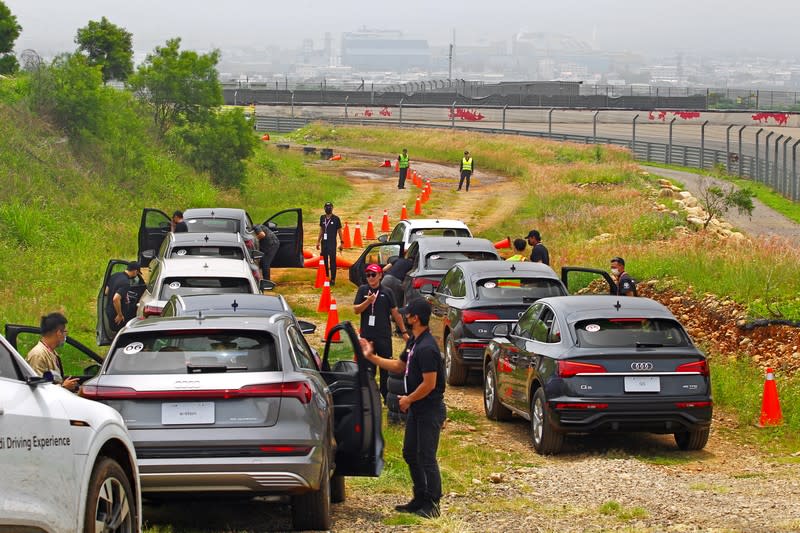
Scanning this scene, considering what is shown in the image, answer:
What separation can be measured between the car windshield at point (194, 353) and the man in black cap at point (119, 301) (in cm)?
805

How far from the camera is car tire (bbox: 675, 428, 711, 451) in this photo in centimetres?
1319

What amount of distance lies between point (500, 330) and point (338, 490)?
6526 millimetres

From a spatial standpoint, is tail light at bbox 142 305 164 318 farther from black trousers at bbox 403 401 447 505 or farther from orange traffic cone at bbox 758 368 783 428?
orange traffic cone at bbox 758 368 783 428

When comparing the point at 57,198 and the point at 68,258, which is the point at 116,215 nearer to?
the point at 57,198

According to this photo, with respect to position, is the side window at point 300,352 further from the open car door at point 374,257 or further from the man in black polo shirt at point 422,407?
the open car door at point 374,257

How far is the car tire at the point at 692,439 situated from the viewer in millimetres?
13188

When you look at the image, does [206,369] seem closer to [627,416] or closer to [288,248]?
[627,416]

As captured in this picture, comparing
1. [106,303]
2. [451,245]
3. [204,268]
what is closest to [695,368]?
[204,268]

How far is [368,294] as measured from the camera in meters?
15.3

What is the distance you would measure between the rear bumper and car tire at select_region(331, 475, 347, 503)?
115 inches

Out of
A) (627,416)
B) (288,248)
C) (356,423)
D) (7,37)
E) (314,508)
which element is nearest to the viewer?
(314,508)

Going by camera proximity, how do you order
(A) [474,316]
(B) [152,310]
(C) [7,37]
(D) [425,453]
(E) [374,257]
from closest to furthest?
1. (D) [425,453]
2. (B) [152,310]
3. (A) [474,316]
4. (E) [374,257]
5. (C) [7,37]

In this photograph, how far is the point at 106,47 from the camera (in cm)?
6250

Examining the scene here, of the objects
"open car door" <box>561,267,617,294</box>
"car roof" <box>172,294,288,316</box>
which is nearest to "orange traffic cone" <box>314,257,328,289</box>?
Answer: "open car door" <box>561,267,617,294</box>
